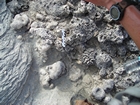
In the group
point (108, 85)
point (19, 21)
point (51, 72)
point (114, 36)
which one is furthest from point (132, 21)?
point (19, 21)

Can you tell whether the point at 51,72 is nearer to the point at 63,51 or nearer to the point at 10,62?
the point at 63,51

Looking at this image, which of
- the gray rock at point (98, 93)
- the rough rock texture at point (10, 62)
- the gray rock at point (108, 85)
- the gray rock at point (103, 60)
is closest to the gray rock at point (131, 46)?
the gray rock at point (103, 60)

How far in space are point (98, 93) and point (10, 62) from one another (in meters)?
0.68

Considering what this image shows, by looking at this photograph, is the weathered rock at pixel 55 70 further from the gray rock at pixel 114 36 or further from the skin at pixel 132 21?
the skin at pixel 132 21

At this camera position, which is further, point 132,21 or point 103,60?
point 103,60

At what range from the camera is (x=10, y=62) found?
4.72ft

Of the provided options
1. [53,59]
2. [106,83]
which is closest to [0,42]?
[53,59]

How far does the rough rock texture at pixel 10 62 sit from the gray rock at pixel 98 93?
53 centimetres

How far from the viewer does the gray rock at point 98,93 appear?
4.76 ft

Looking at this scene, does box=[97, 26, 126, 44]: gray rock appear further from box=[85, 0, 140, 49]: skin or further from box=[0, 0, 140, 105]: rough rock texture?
box=[85, 0, 140, 49]: skin

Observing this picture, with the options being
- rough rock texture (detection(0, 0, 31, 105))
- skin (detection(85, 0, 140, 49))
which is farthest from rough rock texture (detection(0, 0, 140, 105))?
skin (detection(85, 0, 140, 49))

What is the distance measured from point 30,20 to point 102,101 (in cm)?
85

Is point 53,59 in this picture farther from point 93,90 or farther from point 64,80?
point 93,90

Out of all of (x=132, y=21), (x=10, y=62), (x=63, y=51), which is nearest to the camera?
(x=132, y=21)
